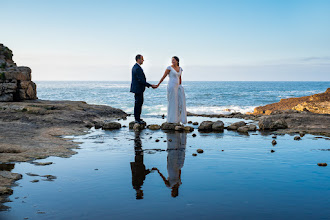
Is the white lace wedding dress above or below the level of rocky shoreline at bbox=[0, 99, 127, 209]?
above

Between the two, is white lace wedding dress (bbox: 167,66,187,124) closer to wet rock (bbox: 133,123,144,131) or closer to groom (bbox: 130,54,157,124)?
groom (bbox: 130,54,157,124)

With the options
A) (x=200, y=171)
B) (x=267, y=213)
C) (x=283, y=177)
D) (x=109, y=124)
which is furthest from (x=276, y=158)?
(x=109, y=124)

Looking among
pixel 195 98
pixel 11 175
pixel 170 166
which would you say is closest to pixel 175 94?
pixel 170 166

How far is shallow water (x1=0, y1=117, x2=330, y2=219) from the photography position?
439 cm

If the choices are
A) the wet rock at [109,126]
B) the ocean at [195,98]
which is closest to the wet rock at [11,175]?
the wet rock at [109,126]

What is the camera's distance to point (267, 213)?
436 cm

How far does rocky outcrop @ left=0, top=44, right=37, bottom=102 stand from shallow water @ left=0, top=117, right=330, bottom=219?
8.65m

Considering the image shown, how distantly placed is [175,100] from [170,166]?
6.25m

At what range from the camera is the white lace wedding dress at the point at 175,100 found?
12766mm

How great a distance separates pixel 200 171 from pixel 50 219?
3035 mm

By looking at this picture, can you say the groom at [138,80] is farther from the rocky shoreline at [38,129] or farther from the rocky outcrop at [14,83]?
the rocky outcrop at [14,83]

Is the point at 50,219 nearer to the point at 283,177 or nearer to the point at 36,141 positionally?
the point at 283,177

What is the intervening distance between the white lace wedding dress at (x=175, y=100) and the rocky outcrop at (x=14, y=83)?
7807mm

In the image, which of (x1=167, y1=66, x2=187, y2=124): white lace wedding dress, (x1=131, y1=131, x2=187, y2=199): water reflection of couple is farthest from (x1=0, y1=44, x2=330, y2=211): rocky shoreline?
(x1=131, y1=131, x2=187, y2=199): water reflection of couple
